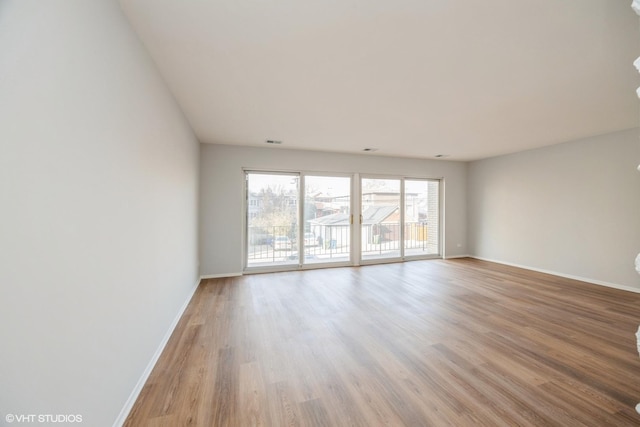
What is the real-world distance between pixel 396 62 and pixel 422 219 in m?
5.07

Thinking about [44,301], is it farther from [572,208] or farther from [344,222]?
[572,208]

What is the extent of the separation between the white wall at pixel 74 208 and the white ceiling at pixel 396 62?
0.54 meters

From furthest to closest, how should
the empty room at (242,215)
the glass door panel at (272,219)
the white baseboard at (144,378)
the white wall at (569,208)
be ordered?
the glass door panel at (272,219) → the white wall at (569,208) → the white baseboard at (144,378) → the empty room at (242,215)

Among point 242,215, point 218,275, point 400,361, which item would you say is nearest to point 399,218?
point 242,215

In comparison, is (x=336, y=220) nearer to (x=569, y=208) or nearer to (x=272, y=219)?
(x=272, y=219)

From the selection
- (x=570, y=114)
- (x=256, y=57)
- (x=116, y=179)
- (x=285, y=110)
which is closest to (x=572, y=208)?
(x=570, y=114)

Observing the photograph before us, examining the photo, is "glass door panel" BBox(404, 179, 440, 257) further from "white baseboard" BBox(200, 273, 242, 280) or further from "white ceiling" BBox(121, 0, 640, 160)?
"white baseboard" BBox(200, 273, 242, 280)

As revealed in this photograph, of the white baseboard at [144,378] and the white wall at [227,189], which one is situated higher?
the white wall at [227,189]

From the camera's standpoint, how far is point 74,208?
1086 millimetres

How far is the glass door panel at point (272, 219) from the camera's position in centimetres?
509

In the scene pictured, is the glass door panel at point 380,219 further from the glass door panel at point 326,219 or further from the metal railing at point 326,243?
the glass door panel at point 326,219

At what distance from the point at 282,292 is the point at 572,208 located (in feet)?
17.3

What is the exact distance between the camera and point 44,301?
0.91 m

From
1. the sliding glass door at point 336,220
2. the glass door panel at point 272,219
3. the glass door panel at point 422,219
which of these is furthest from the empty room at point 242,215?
the glass door panel at point 422,219
